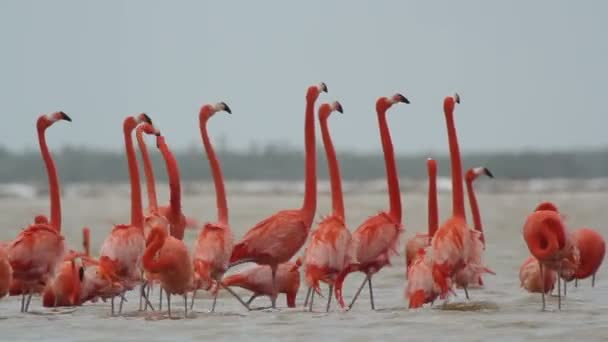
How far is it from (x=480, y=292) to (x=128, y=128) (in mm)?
3500

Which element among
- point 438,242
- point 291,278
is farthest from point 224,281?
point 438,242

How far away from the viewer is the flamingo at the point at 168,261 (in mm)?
10391

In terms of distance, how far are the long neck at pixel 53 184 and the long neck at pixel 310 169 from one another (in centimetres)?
189

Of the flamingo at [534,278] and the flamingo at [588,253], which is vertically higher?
the flamingo at [588,253]

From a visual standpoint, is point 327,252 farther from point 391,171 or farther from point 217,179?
point 217,179

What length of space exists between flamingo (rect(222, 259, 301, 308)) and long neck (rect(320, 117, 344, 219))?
33.5 inches

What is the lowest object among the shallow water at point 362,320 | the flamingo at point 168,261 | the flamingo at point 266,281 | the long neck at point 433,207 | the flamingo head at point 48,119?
the shallow water at point 362,320

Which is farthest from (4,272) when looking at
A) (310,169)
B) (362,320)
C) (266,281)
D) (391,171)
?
(391,171)

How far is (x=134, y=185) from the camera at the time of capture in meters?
11.4

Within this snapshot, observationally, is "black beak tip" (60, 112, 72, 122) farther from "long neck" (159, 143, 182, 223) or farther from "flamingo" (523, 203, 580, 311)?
"flamingo" (523, 203, 580, 311)

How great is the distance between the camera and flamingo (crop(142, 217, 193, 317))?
10.4 meters

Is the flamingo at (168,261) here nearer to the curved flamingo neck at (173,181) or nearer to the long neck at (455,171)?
the curved flamingo neck at (173,181)

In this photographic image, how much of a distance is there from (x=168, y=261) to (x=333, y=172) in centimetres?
174

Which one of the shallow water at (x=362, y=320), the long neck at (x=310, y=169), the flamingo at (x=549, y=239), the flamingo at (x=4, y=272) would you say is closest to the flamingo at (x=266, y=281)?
the shallow water at (x=362, y=320)
